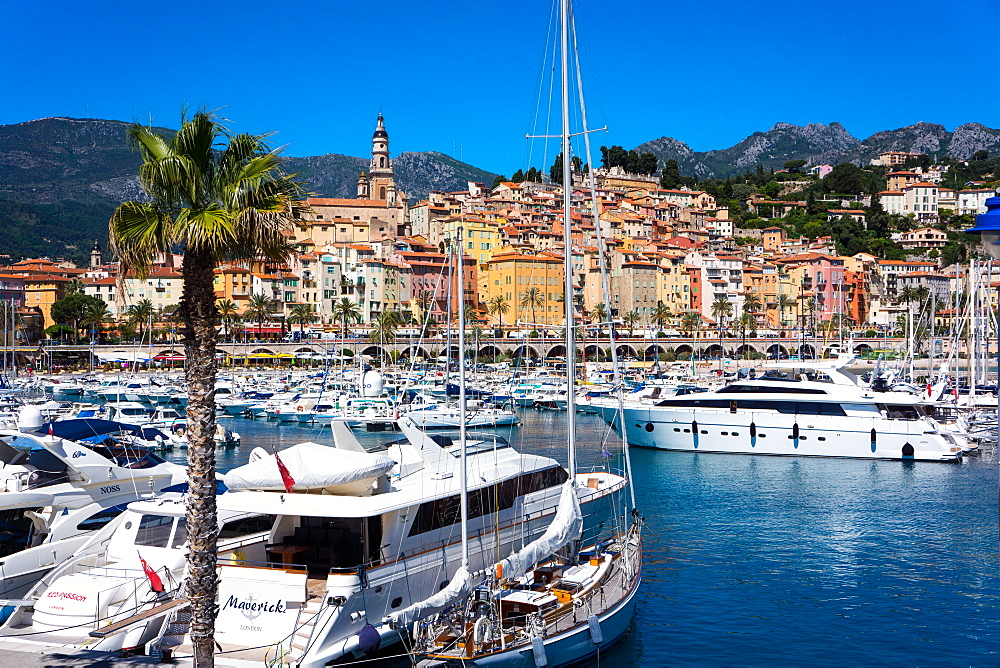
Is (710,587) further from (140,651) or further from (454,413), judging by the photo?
(454,413)

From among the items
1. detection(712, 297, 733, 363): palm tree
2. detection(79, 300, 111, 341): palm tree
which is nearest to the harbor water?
detection(79, 300, 111, 341): palm tree

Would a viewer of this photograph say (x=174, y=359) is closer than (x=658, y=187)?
Yes

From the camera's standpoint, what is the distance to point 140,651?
535 inches

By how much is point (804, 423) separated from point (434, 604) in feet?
104

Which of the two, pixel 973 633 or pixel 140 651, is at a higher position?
pixel 140 651

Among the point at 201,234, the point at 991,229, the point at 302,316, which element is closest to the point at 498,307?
the point at 302,316

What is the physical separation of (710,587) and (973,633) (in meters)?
5.41

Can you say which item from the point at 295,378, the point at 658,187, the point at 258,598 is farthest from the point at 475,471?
the point at 658,187

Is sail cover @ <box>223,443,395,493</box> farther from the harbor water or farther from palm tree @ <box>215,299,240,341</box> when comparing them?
palm tree @ <box>215,299,240,341</box>

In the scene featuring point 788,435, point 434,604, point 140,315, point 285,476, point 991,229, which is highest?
point 140,315

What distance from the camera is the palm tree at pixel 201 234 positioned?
1009 cm

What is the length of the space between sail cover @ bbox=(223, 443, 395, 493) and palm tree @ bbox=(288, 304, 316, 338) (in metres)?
95.9

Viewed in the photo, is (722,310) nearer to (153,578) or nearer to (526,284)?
(526,284)

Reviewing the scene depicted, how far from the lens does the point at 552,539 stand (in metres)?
16.9
